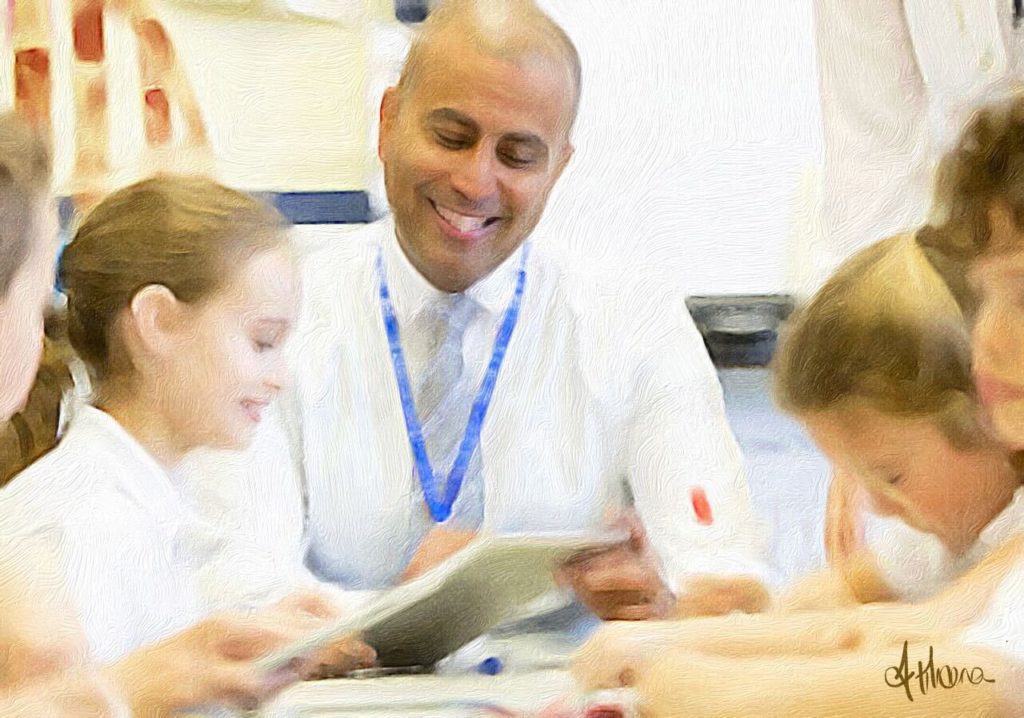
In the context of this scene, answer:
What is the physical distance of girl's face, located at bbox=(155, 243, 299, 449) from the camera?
45.5 inches

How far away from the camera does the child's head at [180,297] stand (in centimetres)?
115

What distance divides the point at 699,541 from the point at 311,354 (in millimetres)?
426

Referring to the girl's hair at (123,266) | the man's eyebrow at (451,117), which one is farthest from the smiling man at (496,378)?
the girl's hair at (123,266)

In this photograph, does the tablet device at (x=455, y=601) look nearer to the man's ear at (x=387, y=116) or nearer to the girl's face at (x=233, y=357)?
the girl's face at (x=233, y=357)

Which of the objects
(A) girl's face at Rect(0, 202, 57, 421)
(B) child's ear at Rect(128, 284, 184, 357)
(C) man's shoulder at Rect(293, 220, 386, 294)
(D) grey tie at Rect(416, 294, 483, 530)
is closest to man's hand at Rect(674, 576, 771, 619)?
(D) grey tie at Rect(416, 294, 483, 530)

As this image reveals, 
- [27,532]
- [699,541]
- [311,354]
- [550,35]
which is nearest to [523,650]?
[699,541]

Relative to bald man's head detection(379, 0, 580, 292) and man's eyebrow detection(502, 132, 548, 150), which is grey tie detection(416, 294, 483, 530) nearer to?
bald man's head detection(379, 0, 580, 292)

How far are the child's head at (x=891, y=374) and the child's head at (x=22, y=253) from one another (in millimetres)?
736

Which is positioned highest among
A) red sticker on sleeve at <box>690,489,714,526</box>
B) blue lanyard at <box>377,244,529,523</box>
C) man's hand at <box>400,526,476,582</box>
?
blue lanyard at <box>377,244,529,523</box>

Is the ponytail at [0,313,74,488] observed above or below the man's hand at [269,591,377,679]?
above

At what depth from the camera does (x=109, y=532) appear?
1.14 m

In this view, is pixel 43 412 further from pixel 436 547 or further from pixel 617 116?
pixel 617 116

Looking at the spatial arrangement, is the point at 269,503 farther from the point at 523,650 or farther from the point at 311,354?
the point at 523,650
